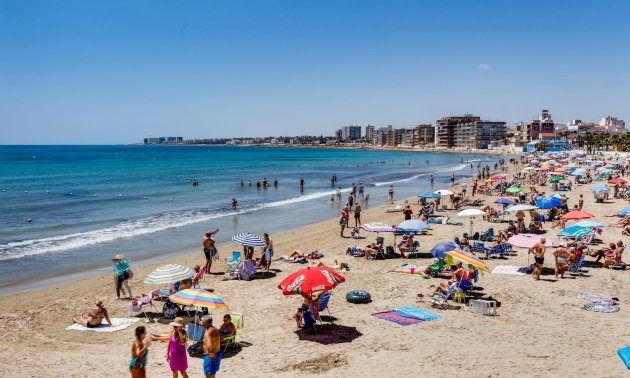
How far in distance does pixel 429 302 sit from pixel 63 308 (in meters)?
9.19

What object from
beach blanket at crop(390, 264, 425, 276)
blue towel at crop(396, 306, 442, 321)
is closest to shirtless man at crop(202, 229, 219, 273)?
beach blanket at crop(390, 264, 425, 276)

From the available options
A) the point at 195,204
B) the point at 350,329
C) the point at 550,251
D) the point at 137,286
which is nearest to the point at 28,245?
the point at 137,286

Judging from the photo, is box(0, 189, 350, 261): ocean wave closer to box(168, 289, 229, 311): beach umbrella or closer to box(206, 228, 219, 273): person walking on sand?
box(206, 228, 219, 273): person walking on sand

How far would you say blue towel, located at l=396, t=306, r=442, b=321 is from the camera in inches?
421

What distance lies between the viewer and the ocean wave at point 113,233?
2028 centimetres

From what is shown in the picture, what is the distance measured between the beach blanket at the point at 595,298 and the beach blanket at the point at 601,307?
0.22 meters

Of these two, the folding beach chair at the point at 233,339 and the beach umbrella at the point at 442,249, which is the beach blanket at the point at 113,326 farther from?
the beach umbrella at the point at 442,249

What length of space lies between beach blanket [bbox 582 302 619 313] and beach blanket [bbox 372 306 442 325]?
3.43 m

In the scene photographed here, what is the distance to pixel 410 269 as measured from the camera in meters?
14.6

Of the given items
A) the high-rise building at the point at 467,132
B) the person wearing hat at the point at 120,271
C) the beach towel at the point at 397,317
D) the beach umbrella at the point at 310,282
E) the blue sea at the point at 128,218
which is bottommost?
the blue sea at the point at 128,218

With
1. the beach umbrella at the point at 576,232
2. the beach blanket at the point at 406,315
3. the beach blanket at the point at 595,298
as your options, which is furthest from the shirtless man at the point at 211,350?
the beach umbrella at the point at 576,232

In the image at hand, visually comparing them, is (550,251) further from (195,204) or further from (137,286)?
(195,204)

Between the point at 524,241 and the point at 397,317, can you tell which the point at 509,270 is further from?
the point at 397,317

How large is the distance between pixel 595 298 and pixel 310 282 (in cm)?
708
